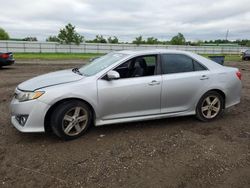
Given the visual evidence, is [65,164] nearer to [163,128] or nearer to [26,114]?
[26,114]

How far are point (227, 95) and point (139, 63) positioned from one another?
6.51 ft

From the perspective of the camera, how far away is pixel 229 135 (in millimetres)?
4137

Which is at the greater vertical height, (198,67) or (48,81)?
(198,67)

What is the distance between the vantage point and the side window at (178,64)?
14.5 ft

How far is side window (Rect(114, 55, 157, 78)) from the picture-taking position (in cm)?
429

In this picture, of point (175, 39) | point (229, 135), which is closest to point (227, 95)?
point (229, 135)

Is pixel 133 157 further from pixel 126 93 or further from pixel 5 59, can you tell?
pixel 5 59

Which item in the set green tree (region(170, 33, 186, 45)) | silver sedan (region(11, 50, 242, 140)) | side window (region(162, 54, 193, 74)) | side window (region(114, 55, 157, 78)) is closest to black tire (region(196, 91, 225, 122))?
silver sedan (region(11, 50, 242, 140))

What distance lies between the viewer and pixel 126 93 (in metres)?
3.96

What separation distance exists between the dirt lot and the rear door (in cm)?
45

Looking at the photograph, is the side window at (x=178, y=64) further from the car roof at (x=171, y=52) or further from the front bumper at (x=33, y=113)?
the front bumper at (x=33, y=113)

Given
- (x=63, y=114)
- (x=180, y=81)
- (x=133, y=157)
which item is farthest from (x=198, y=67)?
(x=63, y=114)

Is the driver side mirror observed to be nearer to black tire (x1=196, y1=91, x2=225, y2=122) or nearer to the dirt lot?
the dirt lot

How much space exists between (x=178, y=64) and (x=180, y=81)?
0.39 metres
